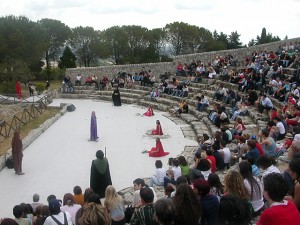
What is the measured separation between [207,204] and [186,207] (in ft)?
1.45

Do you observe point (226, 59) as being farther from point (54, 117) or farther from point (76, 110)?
point (54, 117)

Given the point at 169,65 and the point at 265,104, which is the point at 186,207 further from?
the point at 169,65

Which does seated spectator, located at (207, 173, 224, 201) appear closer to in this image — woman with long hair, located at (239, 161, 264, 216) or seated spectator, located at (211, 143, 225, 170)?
woman with long hair, located at (239, 161, 264, 216)

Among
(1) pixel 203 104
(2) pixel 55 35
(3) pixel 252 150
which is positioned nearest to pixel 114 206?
(3) pixel 252 150

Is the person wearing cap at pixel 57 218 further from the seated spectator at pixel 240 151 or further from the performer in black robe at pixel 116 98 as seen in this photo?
the performer in black robe at pixel 116 98

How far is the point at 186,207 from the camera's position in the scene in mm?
4434

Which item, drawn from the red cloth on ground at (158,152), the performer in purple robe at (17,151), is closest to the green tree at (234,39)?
the red cloth on ground at (158,152)

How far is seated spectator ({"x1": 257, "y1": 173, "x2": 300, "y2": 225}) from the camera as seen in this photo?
377 cm

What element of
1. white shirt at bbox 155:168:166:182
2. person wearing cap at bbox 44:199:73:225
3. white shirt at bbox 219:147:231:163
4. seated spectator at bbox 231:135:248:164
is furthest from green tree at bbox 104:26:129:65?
person wearing cap at bbox 44:199:73:225

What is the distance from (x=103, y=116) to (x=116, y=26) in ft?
72.1

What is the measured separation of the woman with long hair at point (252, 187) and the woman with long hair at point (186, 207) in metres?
1.39

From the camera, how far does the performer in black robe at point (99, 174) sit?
9539mm

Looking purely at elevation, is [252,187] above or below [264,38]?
below

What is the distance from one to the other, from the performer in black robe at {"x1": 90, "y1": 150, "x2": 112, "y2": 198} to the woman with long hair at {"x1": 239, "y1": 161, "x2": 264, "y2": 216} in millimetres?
4466
